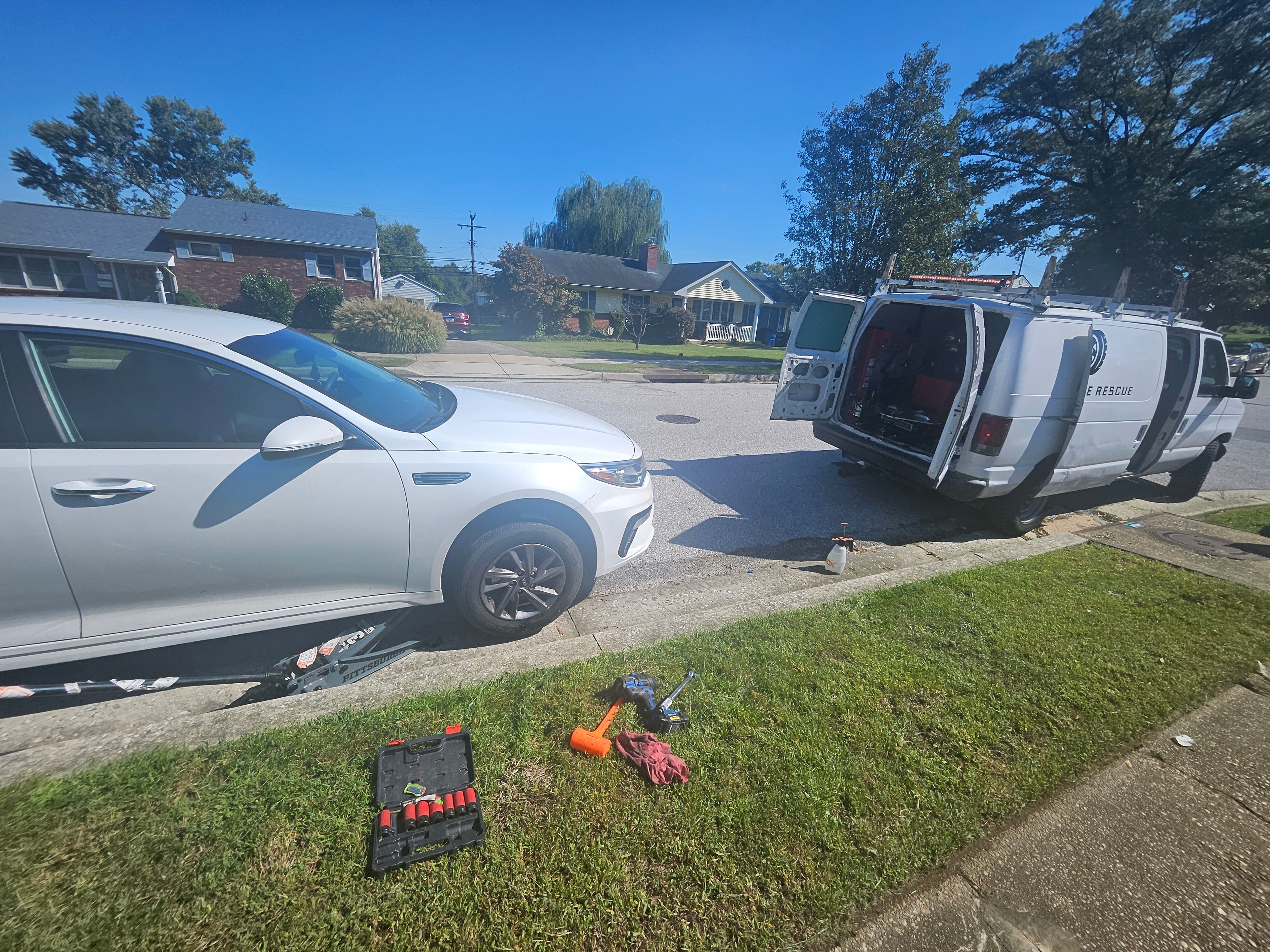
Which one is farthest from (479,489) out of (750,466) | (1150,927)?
(750,466)

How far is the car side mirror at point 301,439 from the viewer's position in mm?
2574

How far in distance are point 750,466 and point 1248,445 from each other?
1158 centimetres

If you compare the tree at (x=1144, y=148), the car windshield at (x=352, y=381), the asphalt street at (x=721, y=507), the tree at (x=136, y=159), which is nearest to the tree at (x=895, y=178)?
the tree at (x=1144, y=148)

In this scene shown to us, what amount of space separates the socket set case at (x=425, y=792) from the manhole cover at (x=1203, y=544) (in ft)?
22.1

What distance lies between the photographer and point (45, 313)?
2.52 meters

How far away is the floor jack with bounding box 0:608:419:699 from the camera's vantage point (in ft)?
8.43

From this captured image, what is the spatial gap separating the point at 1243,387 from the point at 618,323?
28922 mm

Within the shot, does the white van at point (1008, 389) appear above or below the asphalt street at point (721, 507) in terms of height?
above

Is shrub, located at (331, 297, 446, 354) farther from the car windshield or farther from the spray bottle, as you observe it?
the spray bottle

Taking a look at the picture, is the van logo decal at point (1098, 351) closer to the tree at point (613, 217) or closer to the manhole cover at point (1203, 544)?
the manhole cover at point (1203, 544)

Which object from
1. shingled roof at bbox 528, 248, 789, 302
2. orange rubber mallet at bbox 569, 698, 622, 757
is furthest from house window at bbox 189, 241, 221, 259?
orange rubber mallet at bbox 569, 698, 622, 757

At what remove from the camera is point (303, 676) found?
9.30ft

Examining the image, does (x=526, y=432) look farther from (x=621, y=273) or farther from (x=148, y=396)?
(x=621, y=273)

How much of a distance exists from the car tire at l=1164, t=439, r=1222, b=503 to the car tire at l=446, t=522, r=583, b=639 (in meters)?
8.49
